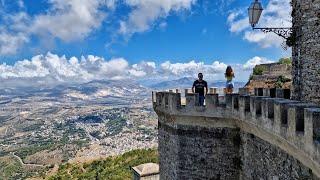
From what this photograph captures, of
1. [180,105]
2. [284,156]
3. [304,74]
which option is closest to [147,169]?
[180,105]

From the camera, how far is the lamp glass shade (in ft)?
48.9

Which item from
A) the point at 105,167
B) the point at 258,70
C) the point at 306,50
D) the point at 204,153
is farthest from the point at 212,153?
the point at 105,167

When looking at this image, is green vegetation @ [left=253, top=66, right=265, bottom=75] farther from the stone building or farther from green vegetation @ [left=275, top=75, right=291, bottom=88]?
the stone building

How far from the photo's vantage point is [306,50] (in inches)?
515

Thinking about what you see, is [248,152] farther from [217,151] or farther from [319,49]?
[319,49]

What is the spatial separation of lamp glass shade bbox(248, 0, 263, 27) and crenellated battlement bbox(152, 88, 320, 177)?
226 cm

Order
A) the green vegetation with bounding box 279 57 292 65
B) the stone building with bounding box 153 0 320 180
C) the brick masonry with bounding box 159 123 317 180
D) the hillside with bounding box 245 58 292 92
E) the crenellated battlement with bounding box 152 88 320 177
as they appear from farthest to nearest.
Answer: the green vegetation with bounding box 279 57 292 65
the hillside with bounding box 245 58 292 92
the brick masonry with bounding box 159 123 317 180
the stone building with bounding box 153 0 320 180
the crenellated battlement with bounding box 152 88 320 177

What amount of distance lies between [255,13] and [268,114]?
215 inches

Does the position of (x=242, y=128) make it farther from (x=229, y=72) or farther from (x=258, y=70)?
(x=258, y=70)

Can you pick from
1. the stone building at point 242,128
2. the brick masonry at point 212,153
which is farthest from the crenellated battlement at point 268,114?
the brick masonry at point 212,153

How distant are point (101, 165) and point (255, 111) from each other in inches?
2774

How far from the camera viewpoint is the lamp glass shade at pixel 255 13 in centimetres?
1490

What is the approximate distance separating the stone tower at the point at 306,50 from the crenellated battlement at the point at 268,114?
1.04 meters

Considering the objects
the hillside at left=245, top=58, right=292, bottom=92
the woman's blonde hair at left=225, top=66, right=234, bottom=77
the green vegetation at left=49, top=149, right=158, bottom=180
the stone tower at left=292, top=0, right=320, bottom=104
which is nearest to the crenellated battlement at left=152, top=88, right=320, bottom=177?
the stone tower at left=292, top=0, right=320, bottom=104
